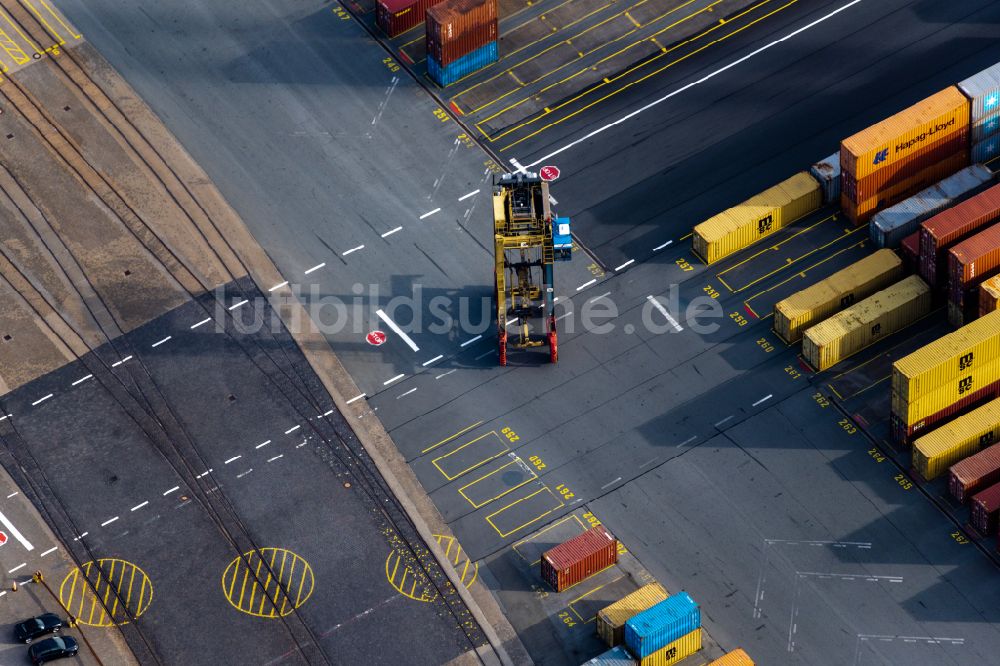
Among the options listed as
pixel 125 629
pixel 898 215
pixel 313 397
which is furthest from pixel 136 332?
pixel 898 215

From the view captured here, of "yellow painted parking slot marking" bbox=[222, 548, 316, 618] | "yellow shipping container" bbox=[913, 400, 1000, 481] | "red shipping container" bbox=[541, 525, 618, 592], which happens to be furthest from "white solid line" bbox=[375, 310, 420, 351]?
"yellow shipping container" bbox=[913, 400, 1000, 481]

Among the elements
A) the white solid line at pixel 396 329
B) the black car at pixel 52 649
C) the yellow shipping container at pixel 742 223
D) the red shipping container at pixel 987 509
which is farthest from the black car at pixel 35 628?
the red shipping container at pixel 987 509

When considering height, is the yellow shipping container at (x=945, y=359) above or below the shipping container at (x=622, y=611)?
above

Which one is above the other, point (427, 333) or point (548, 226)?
point (548, 226)

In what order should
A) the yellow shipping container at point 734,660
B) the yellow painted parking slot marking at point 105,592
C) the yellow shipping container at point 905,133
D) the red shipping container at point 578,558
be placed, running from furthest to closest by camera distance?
the yellow shipping container at point 905,133 < the yellow painted parking slot marking at point 105,592 < the red shipping container at point 578,558 < the yellow shipping container at point 734,660

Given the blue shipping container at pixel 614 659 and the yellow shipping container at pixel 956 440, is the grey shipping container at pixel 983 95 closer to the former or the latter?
the yellow shipping container at pixel 956 440

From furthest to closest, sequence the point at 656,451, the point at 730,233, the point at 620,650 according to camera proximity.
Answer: the point at 730,233 < the point at 656,451 < the point at 620,650

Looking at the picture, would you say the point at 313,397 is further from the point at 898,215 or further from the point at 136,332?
the point at 898,215
